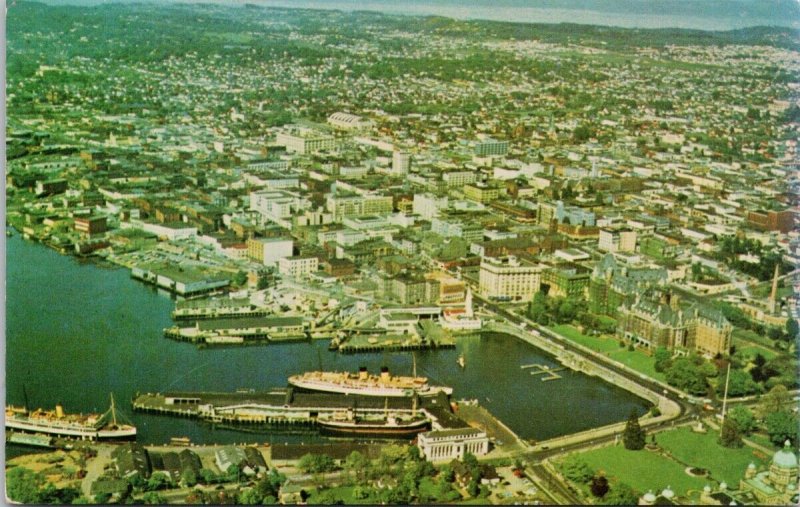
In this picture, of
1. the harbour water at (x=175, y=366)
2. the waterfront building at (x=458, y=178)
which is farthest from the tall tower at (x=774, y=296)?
the waterfront building at (x=458, y=178)

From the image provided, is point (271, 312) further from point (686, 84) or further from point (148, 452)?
point (686, 84)

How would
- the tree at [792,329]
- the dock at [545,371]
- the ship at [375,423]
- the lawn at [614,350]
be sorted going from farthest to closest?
1. the tree at [792,329]
2. the lawn at [614,350]
3. the dock at [545,371]
4. the ship at [375,423]

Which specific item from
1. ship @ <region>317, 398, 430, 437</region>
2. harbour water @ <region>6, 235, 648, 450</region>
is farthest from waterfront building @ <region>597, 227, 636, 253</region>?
ship @ <region>317, 398, 430, 437</region>

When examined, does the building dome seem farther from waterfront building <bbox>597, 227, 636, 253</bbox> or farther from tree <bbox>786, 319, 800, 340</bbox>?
waterfront building <bbox>597, 227, 636, 253</bbox>

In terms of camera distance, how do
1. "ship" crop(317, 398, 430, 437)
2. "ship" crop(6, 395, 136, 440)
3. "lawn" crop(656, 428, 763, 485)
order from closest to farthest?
"lawn" crop(656, 428, 763, 485), "ship" crop(6, 395, 136, 440), "ship" crop(317, 398, 430, 437)

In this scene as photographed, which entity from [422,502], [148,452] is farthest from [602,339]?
[148,452]

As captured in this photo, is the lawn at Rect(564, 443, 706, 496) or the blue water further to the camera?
the blue water

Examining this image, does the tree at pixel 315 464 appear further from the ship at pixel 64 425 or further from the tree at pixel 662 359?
the tree at pixel 662 359
